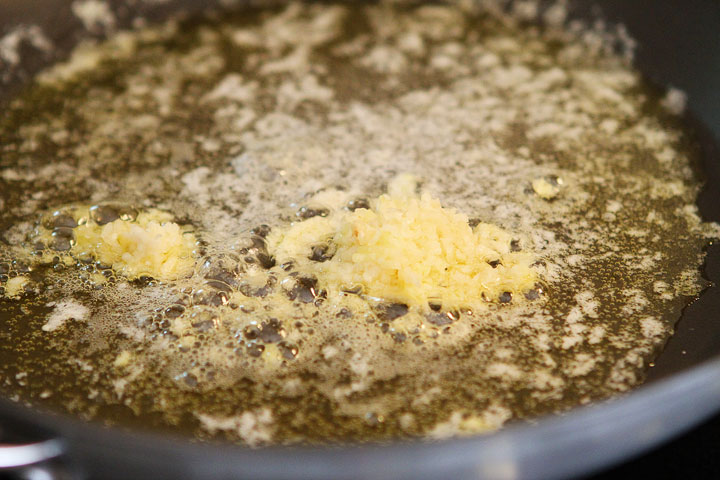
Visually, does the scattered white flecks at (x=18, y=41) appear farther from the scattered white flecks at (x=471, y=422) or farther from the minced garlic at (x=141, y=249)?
the scattered white flecks at (x=471, y=422)

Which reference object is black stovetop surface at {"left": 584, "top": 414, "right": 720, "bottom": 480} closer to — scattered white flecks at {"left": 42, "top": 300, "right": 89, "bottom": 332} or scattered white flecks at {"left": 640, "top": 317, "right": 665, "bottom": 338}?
scattered white flecks at {"left": 640, "top": 317, "right": 665, "bottom": 338}

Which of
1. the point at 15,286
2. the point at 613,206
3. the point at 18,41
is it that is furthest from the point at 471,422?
the point at 18,41

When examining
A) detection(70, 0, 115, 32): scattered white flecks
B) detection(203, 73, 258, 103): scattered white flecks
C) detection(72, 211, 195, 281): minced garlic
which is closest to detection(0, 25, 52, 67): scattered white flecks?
detection(70, 0, 115, 32): scattered white flecks

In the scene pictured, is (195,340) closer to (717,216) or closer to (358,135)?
(358,135)

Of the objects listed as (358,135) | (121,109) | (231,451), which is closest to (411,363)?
(231,451)

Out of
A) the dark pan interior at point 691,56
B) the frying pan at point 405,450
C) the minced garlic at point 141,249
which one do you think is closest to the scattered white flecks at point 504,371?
the frying pan at point 405,450
